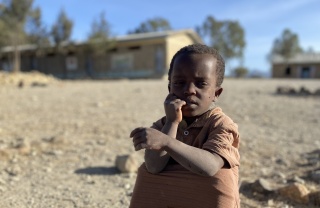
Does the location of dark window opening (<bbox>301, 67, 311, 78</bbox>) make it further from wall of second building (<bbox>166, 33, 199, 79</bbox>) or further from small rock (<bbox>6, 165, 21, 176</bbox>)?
small rock (<bbox>6, 165, 21, 176</bbox>)

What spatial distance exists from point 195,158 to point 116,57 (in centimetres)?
2708

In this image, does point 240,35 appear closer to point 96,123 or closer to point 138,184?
point 96,123

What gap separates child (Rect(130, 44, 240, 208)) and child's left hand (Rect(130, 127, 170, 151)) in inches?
2.5

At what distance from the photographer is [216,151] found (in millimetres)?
1472

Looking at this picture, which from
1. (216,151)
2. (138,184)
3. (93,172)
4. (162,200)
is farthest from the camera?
(93,172)

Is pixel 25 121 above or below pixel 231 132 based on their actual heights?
below

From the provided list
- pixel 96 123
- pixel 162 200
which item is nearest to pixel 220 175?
pixel 162 200

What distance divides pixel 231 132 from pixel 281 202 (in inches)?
51.7

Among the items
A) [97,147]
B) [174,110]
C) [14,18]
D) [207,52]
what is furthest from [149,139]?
[14,18]

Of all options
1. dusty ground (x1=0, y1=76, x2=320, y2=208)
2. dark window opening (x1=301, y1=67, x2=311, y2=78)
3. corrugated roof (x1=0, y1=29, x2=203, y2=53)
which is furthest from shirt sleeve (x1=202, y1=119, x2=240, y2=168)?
dark window opening (x1=301, y1=67, x2=311, y2=78)

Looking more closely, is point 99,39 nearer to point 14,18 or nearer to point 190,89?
point 14,18

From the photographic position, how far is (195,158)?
1419 mm

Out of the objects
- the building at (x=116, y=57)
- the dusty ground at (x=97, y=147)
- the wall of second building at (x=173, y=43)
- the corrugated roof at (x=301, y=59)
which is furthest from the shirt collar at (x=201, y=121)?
the corrugated roof at (x=301, y=59)

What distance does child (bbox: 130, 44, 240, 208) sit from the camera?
1.50m
